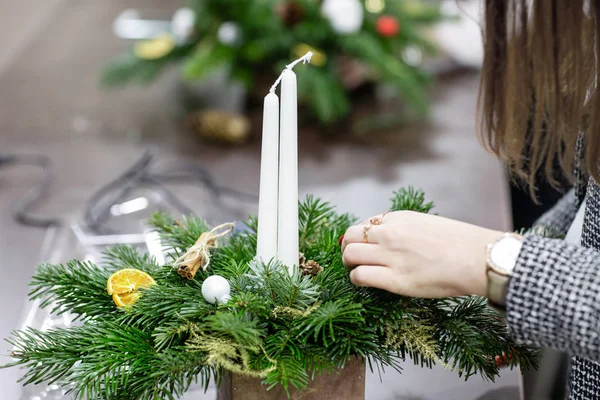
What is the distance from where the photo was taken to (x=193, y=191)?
111 cm

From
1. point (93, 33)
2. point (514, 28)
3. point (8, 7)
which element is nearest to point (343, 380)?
point (514, 28)

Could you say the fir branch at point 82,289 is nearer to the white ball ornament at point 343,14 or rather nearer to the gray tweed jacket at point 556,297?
the gray tweed jacket at point 556,297

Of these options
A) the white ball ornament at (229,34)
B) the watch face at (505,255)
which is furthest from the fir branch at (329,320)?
the white ball ornament at (229,34)

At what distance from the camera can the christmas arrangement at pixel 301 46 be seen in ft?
4.20

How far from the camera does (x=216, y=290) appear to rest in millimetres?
521

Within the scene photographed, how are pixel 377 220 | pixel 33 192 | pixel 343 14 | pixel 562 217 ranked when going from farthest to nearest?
pixel 343 14 < pixel 33 192 < pixel 562 217 < pixel 377 220

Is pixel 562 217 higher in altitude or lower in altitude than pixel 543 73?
lower

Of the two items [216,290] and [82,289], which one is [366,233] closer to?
[216,290]

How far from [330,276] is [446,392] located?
191 mm

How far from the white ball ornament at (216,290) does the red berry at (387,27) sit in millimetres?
921

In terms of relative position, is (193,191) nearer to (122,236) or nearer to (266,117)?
(122,236)

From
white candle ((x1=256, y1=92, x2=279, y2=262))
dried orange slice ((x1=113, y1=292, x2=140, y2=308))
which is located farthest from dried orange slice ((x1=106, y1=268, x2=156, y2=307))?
white candle ((x1=256, y1=92, x2=279, y2=262))

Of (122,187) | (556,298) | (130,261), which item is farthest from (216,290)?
(122,187)

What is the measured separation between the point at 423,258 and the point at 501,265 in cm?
6
